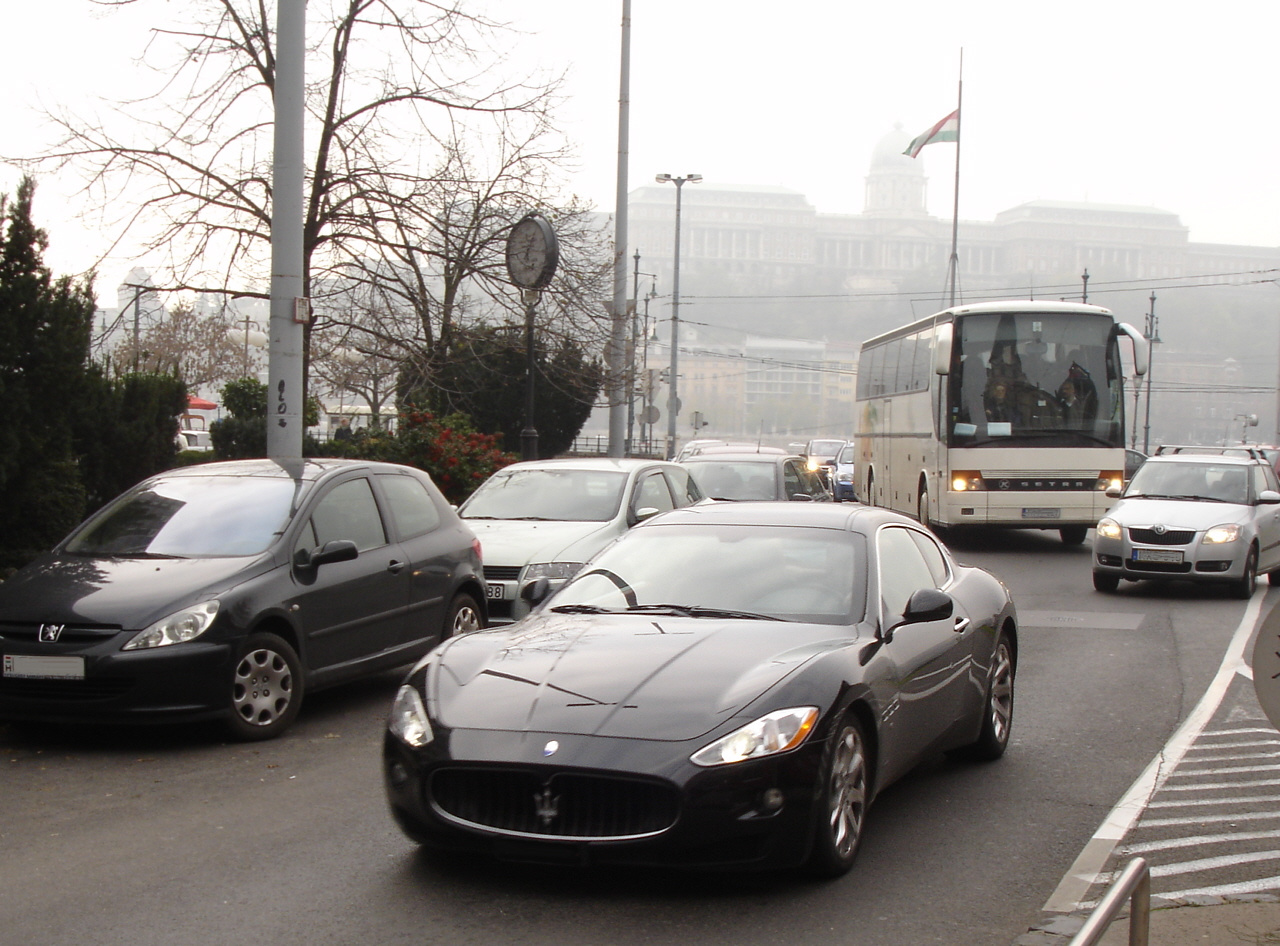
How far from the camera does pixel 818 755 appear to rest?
4.96 m

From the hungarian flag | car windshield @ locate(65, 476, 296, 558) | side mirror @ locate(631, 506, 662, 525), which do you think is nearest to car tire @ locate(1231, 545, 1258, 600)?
side mirror @ locate(631, 506, 662, 525)

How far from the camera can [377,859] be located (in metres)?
5.40

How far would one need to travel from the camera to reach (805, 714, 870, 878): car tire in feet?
16.4

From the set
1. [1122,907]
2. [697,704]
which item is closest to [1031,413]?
[697,704]

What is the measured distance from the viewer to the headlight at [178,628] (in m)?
7.37

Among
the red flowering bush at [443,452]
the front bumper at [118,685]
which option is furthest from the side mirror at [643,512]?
the red flowering bush at [443,452]

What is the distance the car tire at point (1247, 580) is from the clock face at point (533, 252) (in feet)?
30.4

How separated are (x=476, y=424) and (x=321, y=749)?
22.7 meters

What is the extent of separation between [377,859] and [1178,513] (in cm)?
1314

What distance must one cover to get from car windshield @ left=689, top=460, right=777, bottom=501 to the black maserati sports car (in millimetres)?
10601

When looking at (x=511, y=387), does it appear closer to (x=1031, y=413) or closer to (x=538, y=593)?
(x=1031, y=413)

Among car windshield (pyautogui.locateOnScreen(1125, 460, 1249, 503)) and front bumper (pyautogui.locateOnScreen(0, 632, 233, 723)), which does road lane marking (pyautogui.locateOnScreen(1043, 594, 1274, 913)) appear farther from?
car windshield (pyautogui.locateOnScreen(1125, 460, 1249, 503))

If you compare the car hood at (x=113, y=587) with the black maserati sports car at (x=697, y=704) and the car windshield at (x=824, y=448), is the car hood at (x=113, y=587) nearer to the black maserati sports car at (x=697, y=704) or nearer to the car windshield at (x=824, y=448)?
the black maserati sports car at (x=697, y=704)

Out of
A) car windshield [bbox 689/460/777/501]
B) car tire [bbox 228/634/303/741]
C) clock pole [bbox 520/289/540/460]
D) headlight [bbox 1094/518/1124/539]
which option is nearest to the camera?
car tire [bbox 228/634/303/741]
